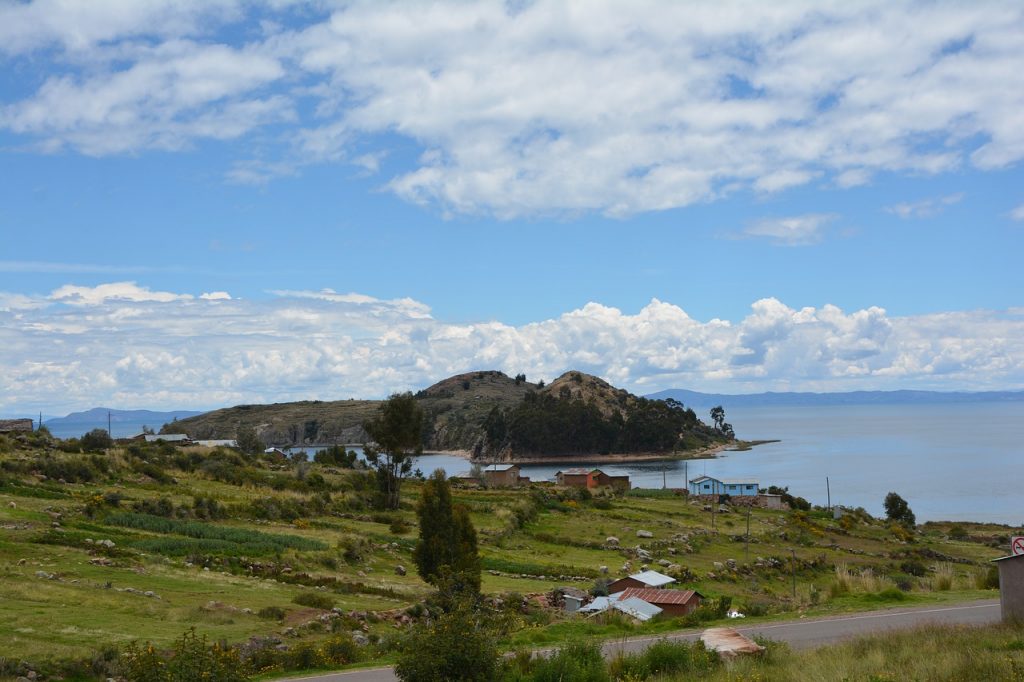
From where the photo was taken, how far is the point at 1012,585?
14078 millimetres

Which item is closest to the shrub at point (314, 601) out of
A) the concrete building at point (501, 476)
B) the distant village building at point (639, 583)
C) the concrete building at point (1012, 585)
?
the distant village building at point (639, 583)

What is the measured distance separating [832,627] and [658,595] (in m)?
9.45

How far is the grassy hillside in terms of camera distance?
19969mm

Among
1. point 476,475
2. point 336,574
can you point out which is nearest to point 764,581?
point 336,574

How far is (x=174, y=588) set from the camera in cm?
2362

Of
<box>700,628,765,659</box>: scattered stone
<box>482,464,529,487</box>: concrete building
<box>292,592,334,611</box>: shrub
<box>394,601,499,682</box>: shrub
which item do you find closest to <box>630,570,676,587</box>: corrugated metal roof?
<box>292,592,334,611</box>: shrub

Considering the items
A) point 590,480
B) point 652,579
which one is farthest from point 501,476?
point 652,579

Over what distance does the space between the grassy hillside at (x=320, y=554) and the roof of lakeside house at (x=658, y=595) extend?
2.67 m

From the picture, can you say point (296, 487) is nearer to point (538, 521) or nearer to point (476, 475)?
point (538, 521)

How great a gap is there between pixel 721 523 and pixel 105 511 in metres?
41.6

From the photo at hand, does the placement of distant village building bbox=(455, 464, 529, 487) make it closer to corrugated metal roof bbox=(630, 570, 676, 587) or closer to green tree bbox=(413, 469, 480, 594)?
corrugated metal roof bbox=(630, 570, 676, 587)

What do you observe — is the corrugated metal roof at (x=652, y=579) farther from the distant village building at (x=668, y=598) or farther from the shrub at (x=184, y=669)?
the shrub at (x=184, y=669)

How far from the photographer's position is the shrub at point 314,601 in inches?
929

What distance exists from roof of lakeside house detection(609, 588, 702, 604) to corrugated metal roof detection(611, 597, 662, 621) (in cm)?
42
